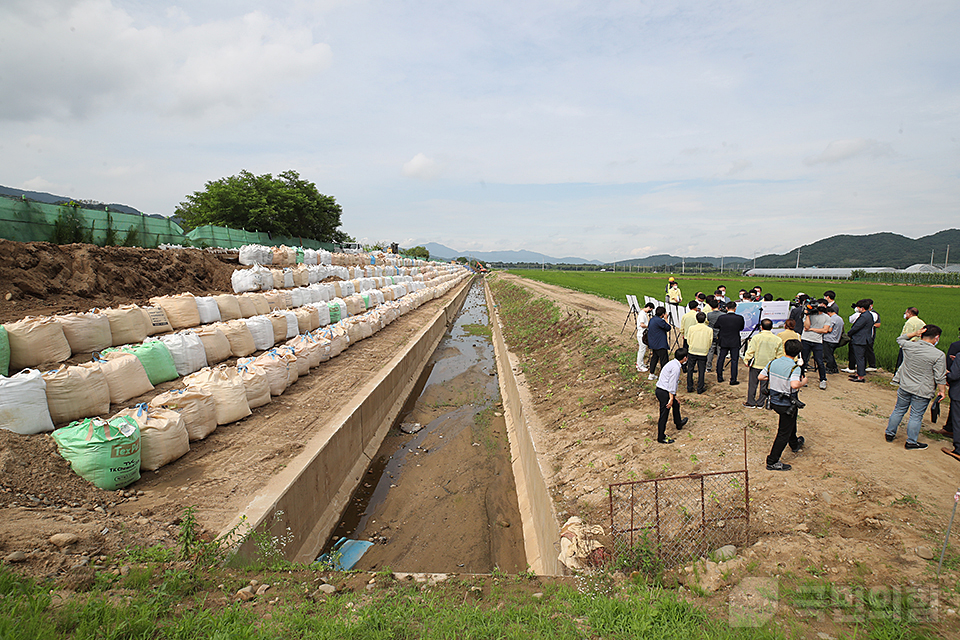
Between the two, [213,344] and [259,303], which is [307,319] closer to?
[259,303]

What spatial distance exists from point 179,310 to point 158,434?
4926 mm

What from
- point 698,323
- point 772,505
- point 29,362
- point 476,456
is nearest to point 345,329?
point 476,456

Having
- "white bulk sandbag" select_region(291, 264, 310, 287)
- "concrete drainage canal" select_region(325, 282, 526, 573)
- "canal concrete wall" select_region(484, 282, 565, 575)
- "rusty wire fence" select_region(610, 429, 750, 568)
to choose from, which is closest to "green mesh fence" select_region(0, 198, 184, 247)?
"white bulk sandbag" select_region(291, 264, 310, 287)

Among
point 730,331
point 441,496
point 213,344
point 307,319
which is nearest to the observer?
point 730,331

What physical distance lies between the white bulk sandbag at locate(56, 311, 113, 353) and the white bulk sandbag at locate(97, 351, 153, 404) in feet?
2.82

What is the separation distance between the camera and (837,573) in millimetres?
3182

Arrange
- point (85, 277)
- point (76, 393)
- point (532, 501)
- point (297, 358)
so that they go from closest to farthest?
point (76, 393), point (532, 501), point (297, 358), point (85, 277)

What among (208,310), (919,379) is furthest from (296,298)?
(919,379)

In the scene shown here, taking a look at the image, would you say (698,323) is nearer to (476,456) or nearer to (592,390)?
(592,390)

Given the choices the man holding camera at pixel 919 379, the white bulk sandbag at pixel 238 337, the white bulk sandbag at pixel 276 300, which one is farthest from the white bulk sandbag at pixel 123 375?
the man holding camera at pixel 919 379

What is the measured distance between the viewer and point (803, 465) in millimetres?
4695

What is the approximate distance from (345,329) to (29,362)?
6.74m

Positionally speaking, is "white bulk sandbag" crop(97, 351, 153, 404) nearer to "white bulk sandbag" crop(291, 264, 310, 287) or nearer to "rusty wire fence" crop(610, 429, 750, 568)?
"rusty wire fence" crop(610, 429, 750, 568)

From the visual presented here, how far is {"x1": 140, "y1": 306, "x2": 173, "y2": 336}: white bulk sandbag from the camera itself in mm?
8047
